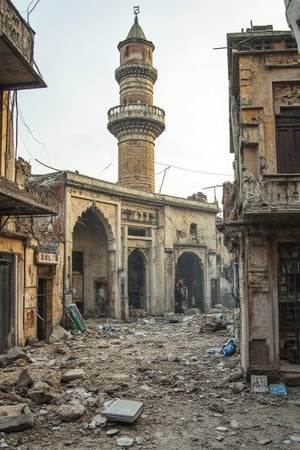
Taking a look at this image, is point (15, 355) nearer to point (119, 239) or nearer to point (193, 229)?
point (119, 239)

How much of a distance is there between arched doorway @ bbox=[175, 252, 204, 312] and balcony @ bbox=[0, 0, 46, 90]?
17.5m

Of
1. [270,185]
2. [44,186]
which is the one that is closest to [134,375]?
[270,185]

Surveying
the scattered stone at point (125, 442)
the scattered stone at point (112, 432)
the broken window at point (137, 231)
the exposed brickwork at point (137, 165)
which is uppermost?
the exposed brickwork at point (137, 165)

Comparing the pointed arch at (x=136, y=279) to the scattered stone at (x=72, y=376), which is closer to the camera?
the scattered stone at (x=72, y=376)

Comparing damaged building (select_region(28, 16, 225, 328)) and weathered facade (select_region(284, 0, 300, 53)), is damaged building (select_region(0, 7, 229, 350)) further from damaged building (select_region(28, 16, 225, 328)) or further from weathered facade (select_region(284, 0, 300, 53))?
weathered facade (select_region(284, 0, 300, 53))

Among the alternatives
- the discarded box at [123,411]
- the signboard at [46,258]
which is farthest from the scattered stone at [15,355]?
the discarded box at [123,411]

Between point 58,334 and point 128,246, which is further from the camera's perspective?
point 128,246

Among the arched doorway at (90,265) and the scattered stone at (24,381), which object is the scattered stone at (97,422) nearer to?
the scattered stone at (24,381)

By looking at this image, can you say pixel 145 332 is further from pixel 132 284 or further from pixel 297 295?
pixel 297 295

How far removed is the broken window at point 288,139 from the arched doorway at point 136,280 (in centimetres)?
Result: 1505

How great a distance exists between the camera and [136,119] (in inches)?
1029

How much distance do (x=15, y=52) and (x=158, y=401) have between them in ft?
23.1

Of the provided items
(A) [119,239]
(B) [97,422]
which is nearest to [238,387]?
(B) [97,422]

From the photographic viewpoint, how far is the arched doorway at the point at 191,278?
26.1m
